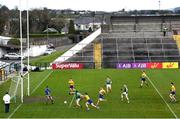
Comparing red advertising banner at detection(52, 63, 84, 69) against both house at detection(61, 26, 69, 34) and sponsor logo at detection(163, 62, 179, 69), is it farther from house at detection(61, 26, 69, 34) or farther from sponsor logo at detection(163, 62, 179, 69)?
house at detection(61, 26, 69, 34)

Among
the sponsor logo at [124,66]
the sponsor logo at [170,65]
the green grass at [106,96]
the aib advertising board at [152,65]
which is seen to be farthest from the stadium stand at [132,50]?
the green grass at [106,96]

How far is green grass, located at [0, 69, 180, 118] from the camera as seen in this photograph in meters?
35.6

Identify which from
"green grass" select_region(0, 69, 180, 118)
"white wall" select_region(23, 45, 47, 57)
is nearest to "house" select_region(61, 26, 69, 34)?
"white wall" select_region(23, 45, 47, 57)

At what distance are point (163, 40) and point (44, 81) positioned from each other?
30.5 metres

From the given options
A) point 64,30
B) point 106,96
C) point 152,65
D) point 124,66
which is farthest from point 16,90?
point 64,30

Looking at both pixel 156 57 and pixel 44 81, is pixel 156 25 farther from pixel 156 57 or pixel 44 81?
pixel 44 81

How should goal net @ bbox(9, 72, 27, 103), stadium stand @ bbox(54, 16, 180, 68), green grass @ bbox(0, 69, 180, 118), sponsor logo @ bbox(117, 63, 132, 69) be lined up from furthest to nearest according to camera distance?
1. stadium stand @ bbox(54, 16, 180, 68)
2. sponsor logo @ bbox(117, 63, 132, 69)
3. goal net @ bbox(9, 72, 27, 103)
4. green grass @ bbox(0, 69, 180, 118)

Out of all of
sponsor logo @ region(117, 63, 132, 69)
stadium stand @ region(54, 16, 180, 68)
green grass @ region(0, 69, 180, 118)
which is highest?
stadium stand @ region(54, 16, 180, 68)

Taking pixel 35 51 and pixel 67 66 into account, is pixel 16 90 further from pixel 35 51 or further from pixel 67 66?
pixel 35 51

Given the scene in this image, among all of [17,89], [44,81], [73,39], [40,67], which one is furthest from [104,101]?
[73,39]

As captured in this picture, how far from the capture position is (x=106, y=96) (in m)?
43.9

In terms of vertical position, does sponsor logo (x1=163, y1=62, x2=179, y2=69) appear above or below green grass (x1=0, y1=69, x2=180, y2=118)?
above

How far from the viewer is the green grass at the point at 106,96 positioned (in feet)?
117

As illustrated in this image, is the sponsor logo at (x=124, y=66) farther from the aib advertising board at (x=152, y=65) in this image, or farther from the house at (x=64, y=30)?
the house at (x=64, y=30)
